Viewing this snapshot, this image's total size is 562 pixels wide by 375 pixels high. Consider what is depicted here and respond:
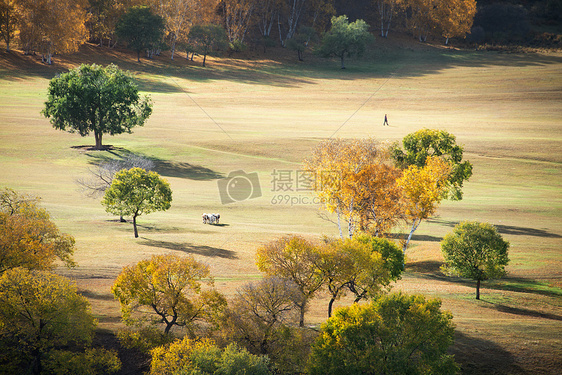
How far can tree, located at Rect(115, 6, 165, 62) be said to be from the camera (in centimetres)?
11488

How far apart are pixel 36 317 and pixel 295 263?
13.6 m

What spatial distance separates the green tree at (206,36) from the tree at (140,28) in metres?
9.09

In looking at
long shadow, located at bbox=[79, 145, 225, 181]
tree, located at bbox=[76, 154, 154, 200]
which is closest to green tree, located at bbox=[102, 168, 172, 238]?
tree, located at bbox=[76, 154, 154, 200]

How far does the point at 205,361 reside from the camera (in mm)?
20359

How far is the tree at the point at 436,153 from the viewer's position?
47812mm

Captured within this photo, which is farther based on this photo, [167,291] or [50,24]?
[50,24]

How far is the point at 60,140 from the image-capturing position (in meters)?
71.5

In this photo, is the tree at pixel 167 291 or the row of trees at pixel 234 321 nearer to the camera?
the row of trees at pixel 234 321

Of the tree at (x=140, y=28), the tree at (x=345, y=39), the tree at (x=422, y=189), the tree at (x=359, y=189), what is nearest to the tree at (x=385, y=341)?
the tree at (x=422, y=189)

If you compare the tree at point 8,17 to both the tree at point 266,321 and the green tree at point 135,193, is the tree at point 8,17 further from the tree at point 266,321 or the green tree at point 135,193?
the tree at point 266,321

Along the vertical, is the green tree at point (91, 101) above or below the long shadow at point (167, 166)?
above

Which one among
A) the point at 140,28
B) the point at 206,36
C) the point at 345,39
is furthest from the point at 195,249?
the point at 345,39

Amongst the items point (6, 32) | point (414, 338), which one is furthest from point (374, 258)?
point (6, 32)

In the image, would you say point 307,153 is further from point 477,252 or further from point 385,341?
point 385,341
